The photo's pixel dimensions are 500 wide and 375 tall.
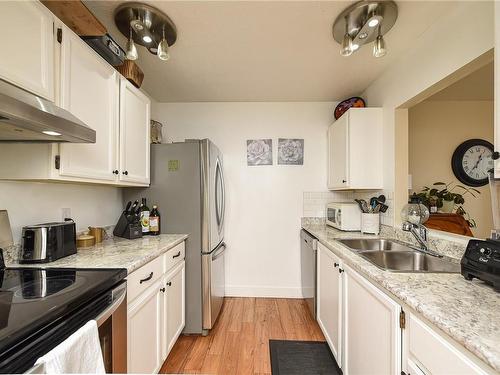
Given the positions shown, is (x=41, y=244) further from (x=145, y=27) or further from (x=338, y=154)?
(x=338, y=154)

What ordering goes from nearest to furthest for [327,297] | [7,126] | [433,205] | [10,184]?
[7,126] → [10,184] → [327,297] → [433,205]

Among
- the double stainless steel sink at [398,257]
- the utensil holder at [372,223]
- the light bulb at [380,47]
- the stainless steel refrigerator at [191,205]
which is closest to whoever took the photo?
the double stainless steel sink at [398,257]

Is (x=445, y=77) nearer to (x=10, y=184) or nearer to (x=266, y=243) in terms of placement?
(x=266, y=243)

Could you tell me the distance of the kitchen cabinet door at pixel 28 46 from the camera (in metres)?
0.92

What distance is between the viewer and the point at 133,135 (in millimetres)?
1771

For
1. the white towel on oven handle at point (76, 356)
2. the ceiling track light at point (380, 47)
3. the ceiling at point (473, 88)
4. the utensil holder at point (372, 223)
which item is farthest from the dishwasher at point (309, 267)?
the ceiling at point (473, 88)

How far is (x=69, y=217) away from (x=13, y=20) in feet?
3.80

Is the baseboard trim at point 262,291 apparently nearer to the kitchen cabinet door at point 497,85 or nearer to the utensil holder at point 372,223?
the utensil holder at point 372,223

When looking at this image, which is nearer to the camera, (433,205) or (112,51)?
(112,51)

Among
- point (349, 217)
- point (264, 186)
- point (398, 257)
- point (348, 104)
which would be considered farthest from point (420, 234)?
point (264, 186)

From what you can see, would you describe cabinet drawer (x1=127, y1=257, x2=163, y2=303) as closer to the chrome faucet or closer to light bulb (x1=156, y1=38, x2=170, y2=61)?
light bulb (x1=156, y1=38, x2=170, y2=61)

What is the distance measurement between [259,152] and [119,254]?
193 centimetres

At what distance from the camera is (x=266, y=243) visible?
9.36ft

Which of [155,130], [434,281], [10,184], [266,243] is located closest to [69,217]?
[10,184]
